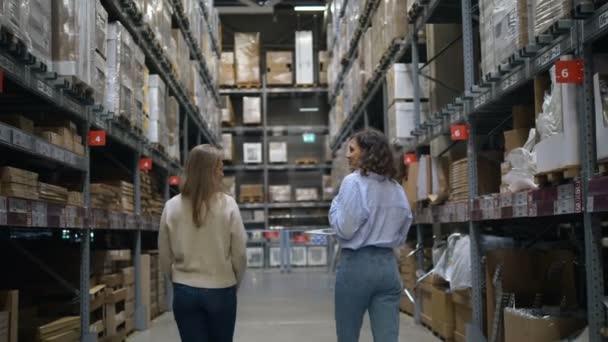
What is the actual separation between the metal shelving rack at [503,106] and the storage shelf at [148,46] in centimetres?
275

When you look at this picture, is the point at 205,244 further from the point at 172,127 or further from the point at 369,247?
the point at 172,127

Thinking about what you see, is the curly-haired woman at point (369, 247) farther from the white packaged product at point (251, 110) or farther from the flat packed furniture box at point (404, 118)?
the white packaged product at point (251, 110)

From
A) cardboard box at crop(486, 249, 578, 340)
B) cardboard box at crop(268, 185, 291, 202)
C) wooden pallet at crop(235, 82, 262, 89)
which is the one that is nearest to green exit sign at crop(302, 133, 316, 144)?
cardboard box at crop(268, 185, 291, 202)

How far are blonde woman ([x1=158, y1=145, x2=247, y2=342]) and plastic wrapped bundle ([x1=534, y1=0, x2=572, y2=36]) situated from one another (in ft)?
6.33

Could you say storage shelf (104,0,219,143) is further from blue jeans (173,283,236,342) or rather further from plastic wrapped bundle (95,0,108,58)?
blue jeans (173,283,236,342)

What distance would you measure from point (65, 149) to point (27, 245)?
193 cm

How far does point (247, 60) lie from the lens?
19.2 m

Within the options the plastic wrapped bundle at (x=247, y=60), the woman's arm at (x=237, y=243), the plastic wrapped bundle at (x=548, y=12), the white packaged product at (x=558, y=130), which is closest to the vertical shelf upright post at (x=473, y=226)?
the plastic wrapped bundle at (x=548, y=12)

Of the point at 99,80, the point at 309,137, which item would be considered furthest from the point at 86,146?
the point at 309,137

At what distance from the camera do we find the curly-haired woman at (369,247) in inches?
131

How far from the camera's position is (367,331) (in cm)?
686

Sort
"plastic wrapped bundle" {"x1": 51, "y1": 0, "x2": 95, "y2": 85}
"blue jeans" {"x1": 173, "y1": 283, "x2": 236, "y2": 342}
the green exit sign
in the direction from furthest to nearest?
the green exit sign → "plastic wrapped bundle" {"x1": 51, "y1": 0, "x2": 95, "y2": 85} → "blue jeans" {"x1": 173, "y1": 283, "x2": 236, "y2": 342}

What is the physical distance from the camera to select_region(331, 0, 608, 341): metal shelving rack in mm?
3254

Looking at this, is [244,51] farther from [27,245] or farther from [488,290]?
[488,290]
